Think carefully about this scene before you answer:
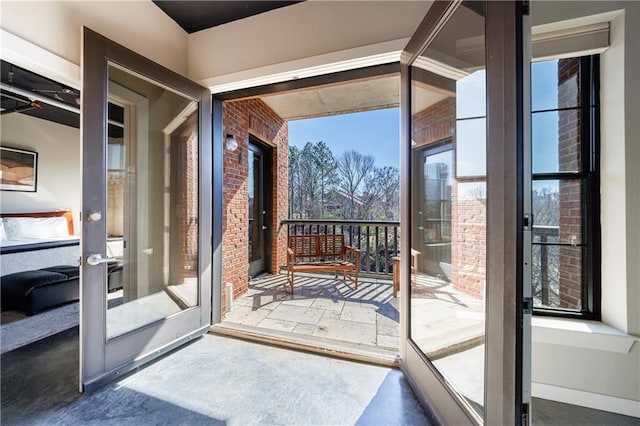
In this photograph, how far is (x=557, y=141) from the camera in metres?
1.67

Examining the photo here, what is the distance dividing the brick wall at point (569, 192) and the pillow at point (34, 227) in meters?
6.38

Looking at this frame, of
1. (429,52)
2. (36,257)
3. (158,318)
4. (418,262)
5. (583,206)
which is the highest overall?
(429,52)

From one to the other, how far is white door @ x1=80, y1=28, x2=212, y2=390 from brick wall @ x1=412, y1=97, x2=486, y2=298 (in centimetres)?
182

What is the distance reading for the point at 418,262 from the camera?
1646 mm

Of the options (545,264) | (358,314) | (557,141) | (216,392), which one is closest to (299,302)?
(358,314)

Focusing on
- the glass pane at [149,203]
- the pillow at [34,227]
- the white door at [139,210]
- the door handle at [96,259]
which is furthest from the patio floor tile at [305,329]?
the pillow at [34,227]

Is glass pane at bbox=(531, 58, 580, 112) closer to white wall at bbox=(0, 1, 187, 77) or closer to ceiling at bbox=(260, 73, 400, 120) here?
ceiling at bbox=(260, 73, 400, 120)

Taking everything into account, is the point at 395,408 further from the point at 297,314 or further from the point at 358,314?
the point at 297,314

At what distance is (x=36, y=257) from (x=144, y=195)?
280 cm

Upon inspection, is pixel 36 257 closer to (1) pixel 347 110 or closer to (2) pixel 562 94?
(1) pixel 347 110

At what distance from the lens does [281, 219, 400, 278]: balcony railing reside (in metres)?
4.14

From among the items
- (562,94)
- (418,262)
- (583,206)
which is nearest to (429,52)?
(562,94)

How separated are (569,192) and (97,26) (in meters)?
3.29

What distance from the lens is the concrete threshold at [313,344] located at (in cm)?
186
